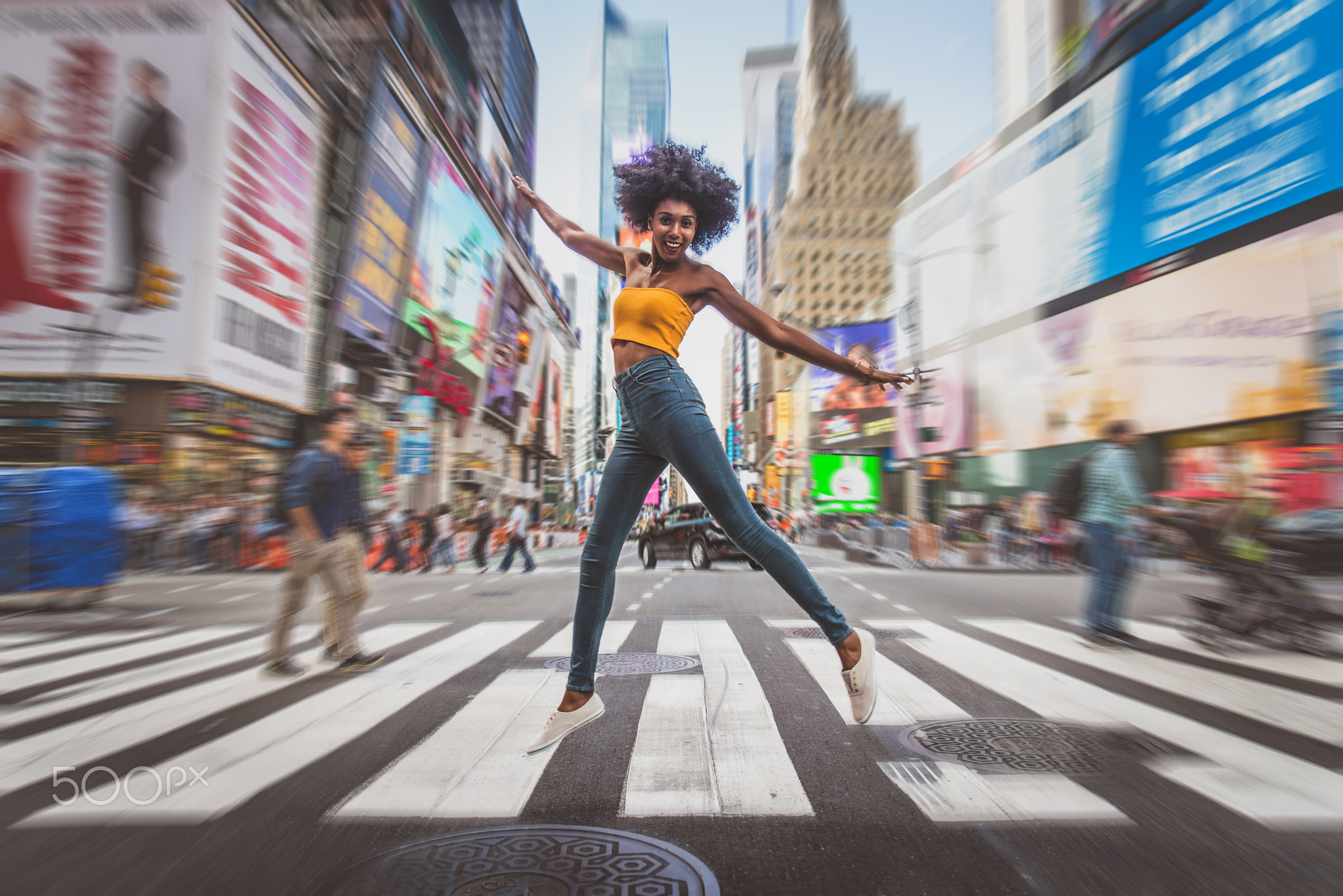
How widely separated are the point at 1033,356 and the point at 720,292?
3687 centimetres

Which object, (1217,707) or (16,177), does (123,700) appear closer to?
(1217,707)

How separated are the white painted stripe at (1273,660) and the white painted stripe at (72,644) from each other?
329 inches

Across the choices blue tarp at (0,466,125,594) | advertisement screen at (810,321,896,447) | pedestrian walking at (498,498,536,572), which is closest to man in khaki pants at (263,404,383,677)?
blue tarp at (0,466,125,594)

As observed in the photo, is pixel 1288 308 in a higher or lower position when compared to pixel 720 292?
higher

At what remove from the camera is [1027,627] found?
633 centimetres

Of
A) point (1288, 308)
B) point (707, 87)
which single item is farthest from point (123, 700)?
point (1288, 308)

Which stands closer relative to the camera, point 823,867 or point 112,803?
point 823,867

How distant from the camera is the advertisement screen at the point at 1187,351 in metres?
20.0

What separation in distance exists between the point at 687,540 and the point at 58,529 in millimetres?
11080

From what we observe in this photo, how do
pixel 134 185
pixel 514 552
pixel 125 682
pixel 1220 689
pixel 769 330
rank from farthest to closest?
pixel 134 185
pixel 514 552
pixel 125 682
pixel 1220 689
pixel 769 330

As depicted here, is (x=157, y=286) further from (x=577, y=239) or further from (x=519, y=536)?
(x=577, y=239)

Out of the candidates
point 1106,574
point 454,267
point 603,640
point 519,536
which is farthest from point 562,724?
point 454,267

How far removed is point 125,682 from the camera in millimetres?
4238

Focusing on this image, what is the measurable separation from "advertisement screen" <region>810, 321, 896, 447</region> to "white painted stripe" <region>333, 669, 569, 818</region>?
5122cm
